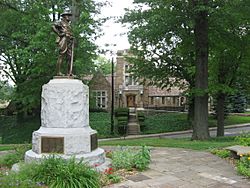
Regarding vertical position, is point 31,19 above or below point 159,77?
above

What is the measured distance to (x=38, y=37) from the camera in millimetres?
14695

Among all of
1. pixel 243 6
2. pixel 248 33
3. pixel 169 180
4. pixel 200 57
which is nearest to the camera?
pixel 169 180

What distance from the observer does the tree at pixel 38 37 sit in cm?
1494

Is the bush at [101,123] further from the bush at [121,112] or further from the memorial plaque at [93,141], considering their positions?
the memorial plaque at [93,141]

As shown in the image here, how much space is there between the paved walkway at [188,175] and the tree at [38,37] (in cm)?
806

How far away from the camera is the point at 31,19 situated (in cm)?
1623

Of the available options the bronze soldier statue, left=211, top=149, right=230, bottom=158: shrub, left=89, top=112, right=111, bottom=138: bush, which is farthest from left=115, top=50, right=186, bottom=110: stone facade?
the bronze soldier statue

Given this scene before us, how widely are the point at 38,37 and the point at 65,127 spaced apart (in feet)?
29.4

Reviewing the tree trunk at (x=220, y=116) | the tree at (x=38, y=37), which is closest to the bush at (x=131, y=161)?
the tree at (x=38, y=37)

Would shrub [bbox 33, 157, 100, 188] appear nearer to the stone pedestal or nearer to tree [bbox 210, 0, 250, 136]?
the stone pedestal

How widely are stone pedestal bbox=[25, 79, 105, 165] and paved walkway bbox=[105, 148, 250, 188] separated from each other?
1.47 metres

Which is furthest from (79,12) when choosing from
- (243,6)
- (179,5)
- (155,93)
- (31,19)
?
(155,93)

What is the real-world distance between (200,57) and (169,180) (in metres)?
9.19

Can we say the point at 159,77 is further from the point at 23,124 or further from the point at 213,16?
the point at 23,124
